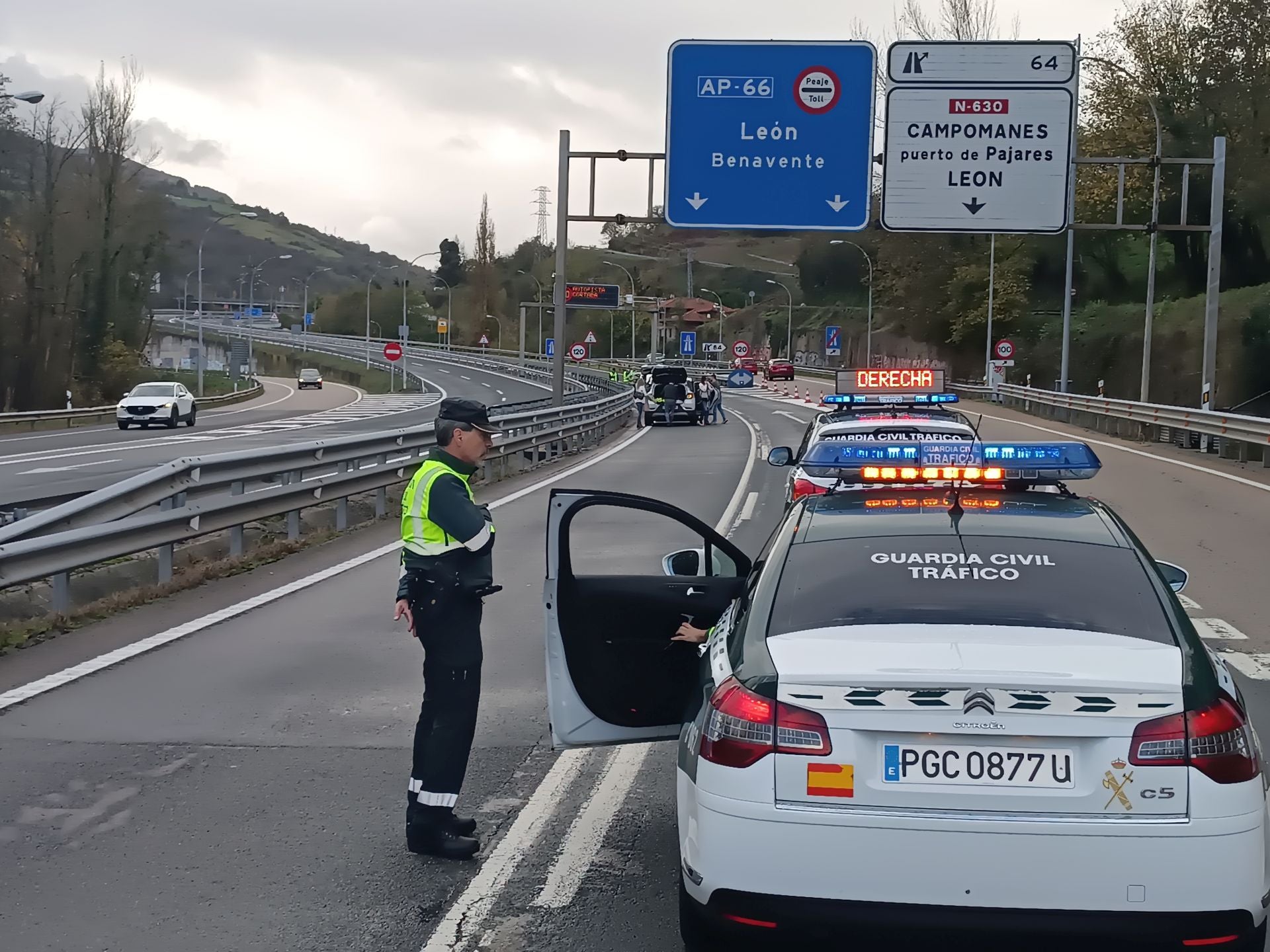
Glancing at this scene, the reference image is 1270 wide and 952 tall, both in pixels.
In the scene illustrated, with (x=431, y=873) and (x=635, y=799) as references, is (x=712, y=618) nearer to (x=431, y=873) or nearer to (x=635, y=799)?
(x=635, y=799)

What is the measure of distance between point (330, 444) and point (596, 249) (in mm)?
141840

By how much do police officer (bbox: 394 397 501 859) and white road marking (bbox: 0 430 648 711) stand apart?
335 cm

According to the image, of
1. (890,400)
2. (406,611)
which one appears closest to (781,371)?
(890,400)

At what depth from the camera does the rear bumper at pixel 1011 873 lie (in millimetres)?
3717

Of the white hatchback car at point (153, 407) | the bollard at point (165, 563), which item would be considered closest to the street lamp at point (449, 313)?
the white hatchback car at point (153, 407)

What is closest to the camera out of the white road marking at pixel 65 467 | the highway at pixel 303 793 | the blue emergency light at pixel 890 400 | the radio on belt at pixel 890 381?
the highway at pixel 303 793

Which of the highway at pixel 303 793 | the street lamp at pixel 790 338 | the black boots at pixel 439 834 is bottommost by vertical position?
the highway at pixel 303 793

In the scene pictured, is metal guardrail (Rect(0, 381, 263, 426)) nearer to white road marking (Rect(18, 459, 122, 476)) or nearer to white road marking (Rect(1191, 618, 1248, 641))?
white road marking (Rect(18, 459, 122, 476))

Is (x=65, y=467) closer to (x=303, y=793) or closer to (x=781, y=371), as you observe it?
(x=303, y=793)

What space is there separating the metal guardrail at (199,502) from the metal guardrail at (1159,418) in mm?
14390

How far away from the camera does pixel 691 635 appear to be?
555 centimetres

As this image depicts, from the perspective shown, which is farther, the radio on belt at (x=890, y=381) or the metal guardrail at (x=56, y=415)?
the metal guardrail at (x=56, y=415)

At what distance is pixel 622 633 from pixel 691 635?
341 millimetres

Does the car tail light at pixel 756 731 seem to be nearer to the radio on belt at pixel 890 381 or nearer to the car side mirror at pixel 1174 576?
the car side mirror at pixel 1174 576
